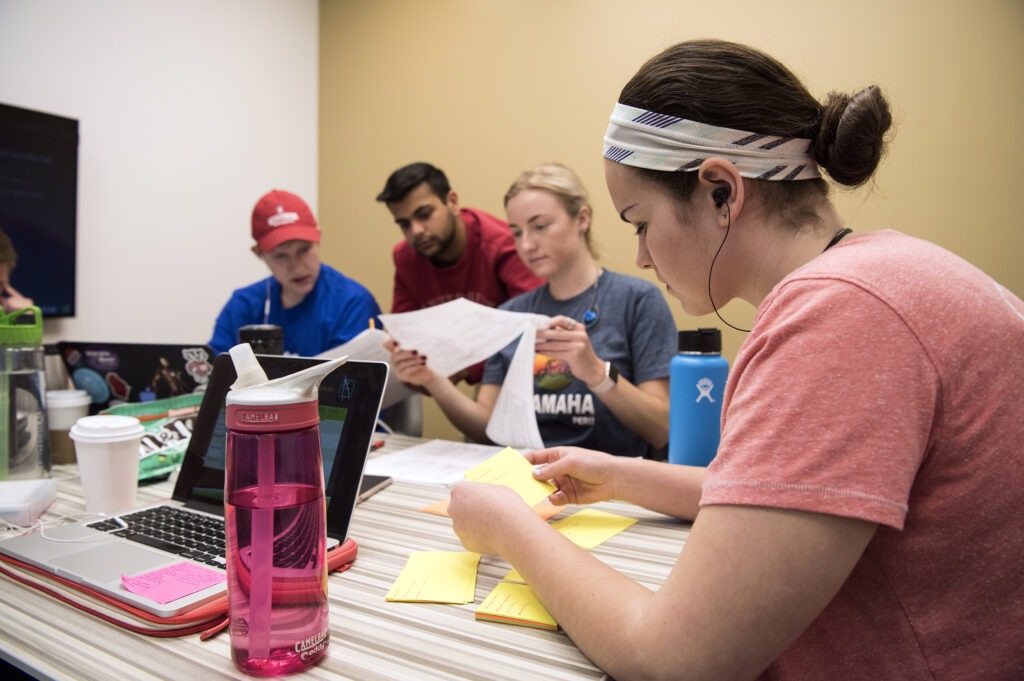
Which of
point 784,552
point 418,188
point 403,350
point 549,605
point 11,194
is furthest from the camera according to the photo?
point 418,188

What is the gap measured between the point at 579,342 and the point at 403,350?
1.48 feet

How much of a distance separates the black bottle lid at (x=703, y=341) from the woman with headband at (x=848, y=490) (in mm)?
511

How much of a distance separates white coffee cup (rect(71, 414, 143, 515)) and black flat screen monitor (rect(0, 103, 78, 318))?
1.55 m

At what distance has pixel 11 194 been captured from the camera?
2.11 metres

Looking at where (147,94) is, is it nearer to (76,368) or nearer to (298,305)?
(298,305)

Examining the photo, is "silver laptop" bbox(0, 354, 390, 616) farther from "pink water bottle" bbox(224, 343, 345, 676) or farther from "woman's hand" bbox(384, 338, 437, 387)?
"woman's hand" bbox(384, 338, 437, 387)

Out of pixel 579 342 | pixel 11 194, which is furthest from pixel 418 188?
pixel 11 194

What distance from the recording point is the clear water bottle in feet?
3.60

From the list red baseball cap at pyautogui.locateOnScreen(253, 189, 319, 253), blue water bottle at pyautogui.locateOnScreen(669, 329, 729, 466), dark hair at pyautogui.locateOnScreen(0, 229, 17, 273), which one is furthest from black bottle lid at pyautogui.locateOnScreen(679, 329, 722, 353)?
dark hair at pyautogui.locateOnScreen(0, 229, 17, 273)

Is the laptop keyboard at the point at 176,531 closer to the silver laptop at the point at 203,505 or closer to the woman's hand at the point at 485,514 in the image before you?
the silver laptop at the point at 203,505

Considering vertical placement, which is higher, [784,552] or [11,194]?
[11,194]

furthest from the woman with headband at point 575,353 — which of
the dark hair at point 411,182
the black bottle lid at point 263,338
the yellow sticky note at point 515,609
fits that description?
the yellow sticky note at point 515,609

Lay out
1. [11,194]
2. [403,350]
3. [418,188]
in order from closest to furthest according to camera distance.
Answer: [403,350]
[11,194]
[418,188]

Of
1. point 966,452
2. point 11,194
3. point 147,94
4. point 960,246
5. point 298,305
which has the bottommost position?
point 966,452
